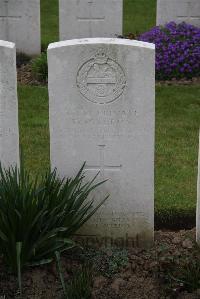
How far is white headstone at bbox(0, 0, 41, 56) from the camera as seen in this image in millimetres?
12305

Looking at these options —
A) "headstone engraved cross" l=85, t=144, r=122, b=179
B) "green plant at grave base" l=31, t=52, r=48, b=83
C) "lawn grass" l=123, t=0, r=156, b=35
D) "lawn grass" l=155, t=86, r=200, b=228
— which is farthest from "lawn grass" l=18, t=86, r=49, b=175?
"lawn grass" l=123, t=0, r=156, b=35

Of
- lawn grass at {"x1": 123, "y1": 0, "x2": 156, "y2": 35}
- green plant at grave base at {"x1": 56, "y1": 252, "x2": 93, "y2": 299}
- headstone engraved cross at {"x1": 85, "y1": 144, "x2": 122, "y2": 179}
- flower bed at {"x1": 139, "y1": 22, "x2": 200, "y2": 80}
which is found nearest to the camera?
green plant at grave base at {"x1": 56, "y1": 252, "x2": 93, "y2": 299}

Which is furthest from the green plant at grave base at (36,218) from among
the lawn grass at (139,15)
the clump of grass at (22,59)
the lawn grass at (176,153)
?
the lawn grass at (139,15)

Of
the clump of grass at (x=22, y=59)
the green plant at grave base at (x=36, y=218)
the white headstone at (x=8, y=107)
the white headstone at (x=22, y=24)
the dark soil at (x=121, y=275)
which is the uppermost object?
the white headstone at (x=22, y=24)

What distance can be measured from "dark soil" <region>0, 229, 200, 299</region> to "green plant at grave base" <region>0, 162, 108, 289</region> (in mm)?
138

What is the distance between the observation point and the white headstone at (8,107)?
5.35 m

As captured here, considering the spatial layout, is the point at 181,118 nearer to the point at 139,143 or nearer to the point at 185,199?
the point at 185,199

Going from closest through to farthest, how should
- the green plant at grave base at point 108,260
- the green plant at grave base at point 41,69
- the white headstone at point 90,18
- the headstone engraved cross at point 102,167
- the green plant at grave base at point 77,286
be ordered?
the green plant at grave base at point 77,286
the green plant at grave base at point 108,260
the headstone engraved cross at point 102,167
the green plant at grave base at point 41,69
the white headstone at point 90,18

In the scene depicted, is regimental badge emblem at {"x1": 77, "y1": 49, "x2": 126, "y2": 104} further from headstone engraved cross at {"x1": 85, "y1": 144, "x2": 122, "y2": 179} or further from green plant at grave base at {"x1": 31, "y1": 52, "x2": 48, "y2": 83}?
green plant at grave base at {"x1": 31, "y1": 52, "x2": 48, "y2": 83}

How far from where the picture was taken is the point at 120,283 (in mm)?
5168

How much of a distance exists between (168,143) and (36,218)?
11.8 feet

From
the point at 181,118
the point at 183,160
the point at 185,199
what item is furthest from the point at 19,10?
the point at 185,199

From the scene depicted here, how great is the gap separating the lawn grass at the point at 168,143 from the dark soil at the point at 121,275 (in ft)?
2.92

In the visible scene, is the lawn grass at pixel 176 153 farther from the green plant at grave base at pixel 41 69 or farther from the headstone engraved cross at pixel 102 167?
the green plant at grave base at pixel 41 69
